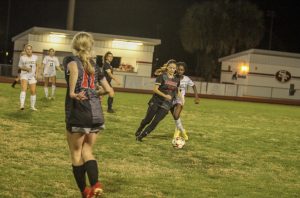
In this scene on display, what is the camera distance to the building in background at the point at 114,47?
36.7m

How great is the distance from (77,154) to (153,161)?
136 inches

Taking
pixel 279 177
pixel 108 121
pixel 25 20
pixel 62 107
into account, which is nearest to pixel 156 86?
pixel 279 177

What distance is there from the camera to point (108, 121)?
579 inches

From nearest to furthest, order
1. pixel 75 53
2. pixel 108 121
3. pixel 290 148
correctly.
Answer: pixel 75 53
pixel 290 148
pixel 108 121

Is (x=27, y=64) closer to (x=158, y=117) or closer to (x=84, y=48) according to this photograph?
(x=158, y=117)

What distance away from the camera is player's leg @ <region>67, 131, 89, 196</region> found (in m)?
5.73

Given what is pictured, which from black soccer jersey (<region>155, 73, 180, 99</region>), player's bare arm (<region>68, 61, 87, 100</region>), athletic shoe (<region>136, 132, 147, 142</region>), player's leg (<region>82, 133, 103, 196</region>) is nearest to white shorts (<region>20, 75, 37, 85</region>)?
athletic shoe (<region>136, 132, 147, 142</region>)

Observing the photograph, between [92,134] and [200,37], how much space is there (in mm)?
51926

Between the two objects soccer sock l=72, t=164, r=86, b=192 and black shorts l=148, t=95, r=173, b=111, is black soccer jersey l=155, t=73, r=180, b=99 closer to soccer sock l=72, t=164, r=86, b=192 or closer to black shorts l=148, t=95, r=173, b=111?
black shorts l=148, t=95, r=173, b=111

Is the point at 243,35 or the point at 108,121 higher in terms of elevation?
the point at 243,35

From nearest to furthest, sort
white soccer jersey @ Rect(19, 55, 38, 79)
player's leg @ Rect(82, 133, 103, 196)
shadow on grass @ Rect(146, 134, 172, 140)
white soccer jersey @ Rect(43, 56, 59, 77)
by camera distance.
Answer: player's leg @ Rect(82, 133, 103, 196) < shadow on grass @ Rect(146, 134, 172, 140) < white soccer jersey @ Rect(19, 55, 38, 79) < white soccer jersey @ Rect(43, 56, 59, 77)

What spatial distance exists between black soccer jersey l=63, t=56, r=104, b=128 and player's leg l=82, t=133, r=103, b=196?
23 centimetres

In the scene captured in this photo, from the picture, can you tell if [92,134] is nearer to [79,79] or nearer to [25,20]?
[79,79]

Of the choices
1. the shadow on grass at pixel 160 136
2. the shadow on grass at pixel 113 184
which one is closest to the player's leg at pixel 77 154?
the shadow on grass at pixel 113 184
